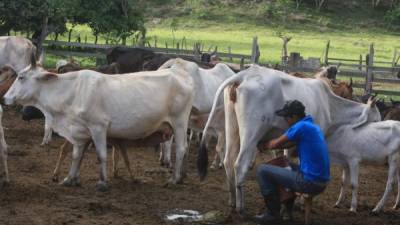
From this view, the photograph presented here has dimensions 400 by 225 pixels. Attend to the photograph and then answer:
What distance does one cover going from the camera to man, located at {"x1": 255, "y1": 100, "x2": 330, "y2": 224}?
8250 mm

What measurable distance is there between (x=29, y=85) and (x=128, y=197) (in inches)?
88.2

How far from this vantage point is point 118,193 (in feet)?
33.3

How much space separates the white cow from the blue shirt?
2.99m

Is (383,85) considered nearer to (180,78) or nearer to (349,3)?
(180,78)

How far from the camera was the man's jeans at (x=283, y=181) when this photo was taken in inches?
331

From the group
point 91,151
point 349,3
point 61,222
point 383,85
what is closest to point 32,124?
point 91,151

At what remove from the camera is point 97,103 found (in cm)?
1027

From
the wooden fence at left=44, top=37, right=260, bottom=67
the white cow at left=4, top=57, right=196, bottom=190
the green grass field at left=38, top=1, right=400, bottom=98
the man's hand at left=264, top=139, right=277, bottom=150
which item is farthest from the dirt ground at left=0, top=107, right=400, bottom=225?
the green grass field at left=38, top=1, right=400, bottom=98

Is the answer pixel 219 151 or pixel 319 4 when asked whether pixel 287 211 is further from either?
pixel 319 4

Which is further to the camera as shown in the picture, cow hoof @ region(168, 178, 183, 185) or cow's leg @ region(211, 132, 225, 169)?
cow's leg @ region(211, 132, 225, 169)

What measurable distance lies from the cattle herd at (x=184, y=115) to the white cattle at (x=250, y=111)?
1cm

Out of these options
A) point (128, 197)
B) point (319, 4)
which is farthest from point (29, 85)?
point (319, 4)

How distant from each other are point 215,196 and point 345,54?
34.8 metres

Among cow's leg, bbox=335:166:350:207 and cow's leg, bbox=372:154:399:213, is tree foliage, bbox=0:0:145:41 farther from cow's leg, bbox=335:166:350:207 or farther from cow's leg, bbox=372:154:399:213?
cow's leg, bbox=372:154:399:213
